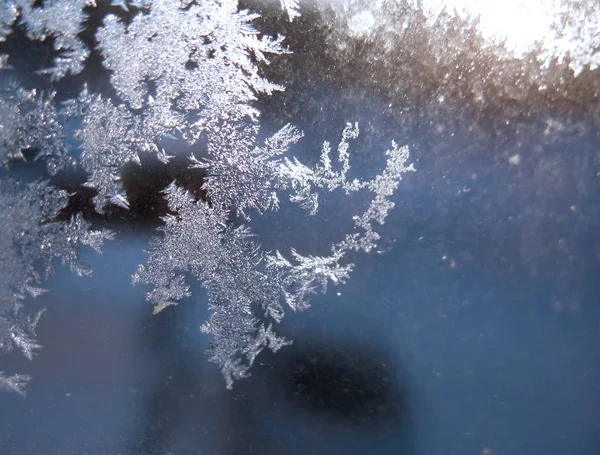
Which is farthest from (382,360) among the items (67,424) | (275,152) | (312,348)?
(67,424)

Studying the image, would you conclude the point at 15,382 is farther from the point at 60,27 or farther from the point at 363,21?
the point at 363,21

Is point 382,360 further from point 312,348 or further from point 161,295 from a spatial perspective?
point 161,295

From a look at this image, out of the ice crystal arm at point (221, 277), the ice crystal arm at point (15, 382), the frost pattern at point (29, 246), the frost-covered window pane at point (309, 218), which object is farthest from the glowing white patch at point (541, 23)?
the ice crystal arm at point (15, 382)

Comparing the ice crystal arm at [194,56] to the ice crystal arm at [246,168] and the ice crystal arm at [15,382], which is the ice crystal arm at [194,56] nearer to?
the ice crystal arm at [246,168]

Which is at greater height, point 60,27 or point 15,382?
point 60,27

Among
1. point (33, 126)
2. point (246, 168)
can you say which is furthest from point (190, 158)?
point (33, 126)

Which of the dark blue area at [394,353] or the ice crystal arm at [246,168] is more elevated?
the ice crystal arm at [246,168]

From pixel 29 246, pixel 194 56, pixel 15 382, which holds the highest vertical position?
pixel 194 56

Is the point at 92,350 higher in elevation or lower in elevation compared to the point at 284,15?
lower
